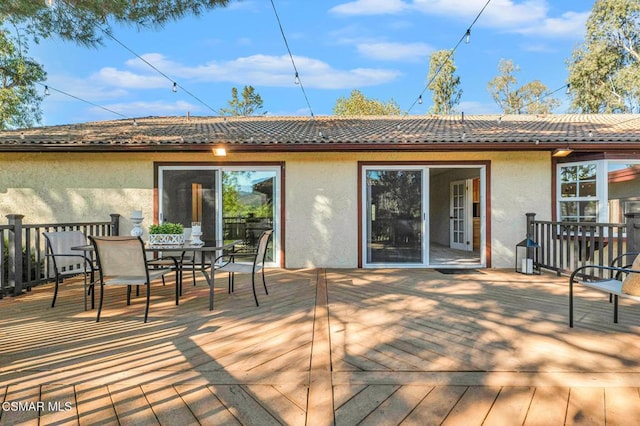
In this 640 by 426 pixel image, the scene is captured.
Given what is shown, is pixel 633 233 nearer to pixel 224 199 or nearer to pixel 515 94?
pixel 224 199

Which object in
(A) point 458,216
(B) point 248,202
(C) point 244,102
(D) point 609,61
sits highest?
(C) point 244,102

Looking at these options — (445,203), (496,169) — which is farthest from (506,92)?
(496,169)

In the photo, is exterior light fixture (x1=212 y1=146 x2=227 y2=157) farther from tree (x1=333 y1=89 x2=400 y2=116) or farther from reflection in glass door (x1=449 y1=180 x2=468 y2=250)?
tree (x1=333 y1=89 x2=400 y2=116)

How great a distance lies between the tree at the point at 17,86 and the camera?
50.9 ft

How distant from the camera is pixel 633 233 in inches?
161

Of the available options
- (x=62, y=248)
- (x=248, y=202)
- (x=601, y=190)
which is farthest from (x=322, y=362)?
(x=601, y=190)

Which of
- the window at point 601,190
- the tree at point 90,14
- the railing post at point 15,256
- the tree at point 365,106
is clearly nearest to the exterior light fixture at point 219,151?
the tree at point 90,14

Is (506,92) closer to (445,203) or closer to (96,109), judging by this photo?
(445,203)

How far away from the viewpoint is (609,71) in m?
18.2

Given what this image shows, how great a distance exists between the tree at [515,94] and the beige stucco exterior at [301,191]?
65.1 ft

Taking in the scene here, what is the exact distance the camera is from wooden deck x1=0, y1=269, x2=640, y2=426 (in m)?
1.84

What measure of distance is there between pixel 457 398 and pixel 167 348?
2.00m

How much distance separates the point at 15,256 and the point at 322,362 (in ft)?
14.3

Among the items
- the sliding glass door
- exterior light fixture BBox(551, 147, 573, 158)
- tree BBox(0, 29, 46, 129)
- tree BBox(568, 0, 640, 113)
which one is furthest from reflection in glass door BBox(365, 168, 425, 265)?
tree BBox(568, 0, 640, 113)
